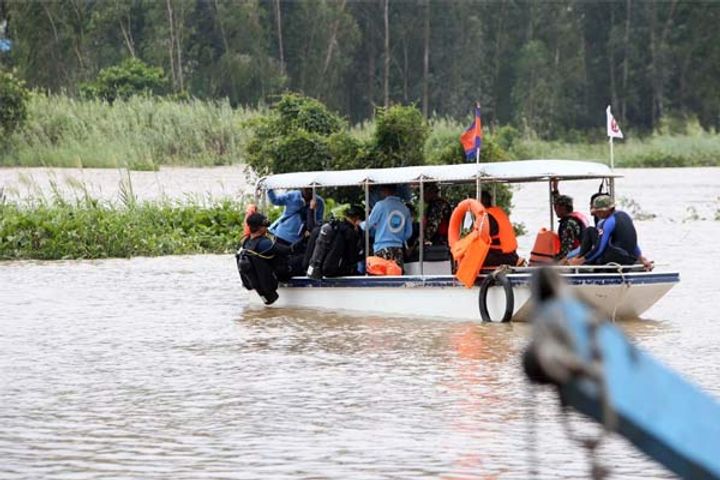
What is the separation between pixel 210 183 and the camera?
35.5 metres

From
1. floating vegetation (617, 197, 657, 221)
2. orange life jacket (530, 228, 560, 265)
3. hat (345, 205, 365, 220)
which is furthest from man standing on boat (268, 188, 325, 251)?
floating vegetation (617, 197, 657, 221)

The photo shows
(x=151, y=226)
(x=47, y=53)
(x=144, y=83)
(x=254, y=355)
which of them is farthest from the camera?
(x=47, y=53)

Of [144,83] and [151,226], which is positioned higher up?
[144,83]

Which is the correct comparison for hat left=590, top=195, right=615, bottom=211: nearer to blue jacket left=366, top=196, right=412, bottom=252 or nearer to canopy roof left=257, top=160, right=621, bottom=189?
canopy roof left=257, top=160, right=621, bottom=189

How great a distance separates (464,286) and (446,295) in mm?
377

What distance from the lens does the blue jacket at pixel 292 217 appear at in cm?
1839

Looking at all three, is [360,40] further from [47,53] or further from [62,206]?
[62,206]

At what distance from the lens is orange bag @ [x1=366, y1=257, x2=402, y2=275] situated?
17203mm

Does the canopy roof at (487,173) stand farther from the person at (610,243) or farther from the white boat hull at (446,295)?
the white boat hull at (446,295)

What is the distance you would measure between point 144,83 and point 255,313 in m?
35.1

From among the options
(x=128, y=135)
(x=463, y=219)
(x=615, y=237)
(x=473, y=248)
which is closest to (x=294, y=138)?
(x=463, y=219)

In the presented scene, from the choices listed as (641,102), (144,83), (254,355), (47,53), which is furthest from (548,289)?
(641,102)

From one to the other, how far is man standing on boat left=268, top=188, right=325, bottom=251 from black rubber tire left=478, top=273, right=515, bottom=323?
2.97m

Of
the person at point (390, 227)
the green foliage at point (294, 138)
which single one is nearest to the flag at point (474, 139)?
the person at point (390, 227)
